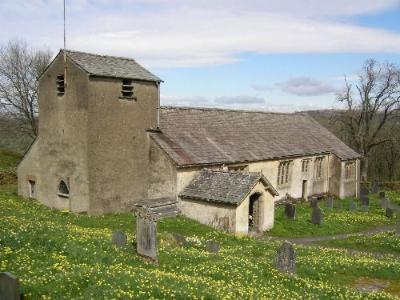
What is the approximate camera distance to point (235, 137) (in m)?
34.9

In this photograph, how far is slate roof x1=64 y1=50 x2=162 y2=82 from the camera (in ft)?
85.8

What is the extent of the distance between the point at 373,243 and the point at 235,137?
1418 cm

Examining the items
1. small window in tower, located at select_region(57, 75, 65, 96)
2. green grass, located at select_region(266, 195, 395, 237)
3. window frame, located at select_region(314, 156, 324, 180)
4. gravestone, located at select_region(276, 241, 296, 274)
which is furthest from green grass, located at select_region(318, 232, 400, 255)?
small window in tower, located at select_region(57, 75, 65, 96)

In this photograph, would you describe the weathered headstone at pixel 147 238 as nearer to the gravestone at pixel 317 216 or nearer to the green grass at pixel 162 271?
the green grass at pixel 162 271

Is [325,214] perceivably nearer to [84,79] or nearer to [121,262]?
[84,79]

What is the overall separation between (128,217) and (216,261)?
11951mm

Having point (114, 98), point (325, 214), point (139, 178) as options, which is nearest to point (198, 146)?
point (139, 178)

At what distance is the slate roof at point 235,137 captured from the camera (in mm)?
29359

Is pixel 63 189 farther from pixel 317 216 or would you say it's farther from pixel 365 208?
pixel 365 208

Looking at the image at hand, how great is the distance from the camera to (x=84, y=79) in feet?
84.4

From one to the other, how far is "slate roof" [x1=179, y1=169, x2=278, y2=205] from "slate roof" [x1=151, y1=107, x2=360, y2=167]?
1.33 meters

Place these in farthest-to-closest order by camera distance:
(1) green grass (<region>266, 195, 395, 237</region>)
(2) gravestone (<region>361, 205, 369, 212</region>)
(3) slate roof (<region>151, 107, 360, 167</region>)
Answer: (2) gravestone (<region>361, 205, 369, 212</region>) < (3) slate roof (<region>151, 107, 360, 167</region>) < (1) green grass (<region>266, 195, 395, 237</region>)

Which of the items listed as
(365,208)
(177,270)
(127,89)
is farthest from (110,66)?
(365,208)

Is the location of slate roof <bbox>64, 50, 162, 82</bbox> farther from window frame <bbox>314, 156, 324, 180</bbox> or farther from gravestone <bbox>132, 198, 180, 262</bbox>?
window frame <bbox>314, 156, 324, 180</bbox>
